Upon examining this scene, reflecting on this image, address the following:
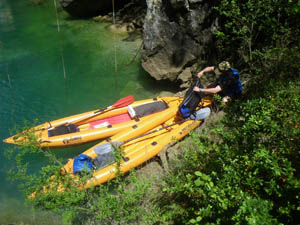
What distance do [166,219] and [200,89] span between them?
9.78 feet

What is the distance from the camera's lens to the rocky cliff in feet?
22.5

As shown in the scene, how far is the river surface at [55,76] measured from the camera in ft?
19.1

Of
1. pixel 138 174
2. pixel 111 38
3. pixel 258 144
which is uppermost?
pixel 258 144

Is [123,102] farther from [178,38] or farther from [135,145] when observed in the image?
[178,38]

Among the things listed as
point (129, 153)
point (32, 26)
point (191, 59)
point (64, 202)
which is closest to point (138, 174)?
point (129, 153)

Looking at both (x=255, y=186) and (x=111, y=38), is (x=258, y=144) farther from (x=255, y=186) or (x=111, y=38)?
(x=111, y=38)

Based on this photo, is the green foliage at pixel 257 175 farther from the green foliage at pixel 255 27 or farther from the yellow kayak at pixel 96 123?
the green foliage at pixel 255 27

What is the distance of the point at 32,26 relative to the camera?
38.4 feet

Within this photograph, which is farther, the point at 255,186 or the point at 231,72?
the point at 231,72

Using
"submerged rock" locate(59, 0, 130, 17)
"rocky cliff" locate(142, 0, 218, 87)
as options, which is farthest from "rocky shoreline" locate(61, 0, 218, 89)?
"submerged rock" locate(59, 0, 130, 17)

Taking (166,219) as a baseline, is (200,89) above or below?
above

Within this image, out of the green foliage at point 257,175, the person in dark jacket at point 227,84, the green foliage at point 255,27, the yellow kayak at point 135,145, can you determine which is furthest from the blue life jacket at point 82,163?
the green foliage at point 255,27

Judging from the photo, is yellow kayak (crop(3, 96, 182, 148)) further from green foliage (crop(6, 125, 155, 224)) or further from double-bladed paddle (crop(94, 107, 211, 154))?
green foliage (crop(6, 125, 155, 224))

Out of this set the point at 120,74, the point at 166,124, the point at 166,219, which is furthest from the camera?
the point at 120,74
